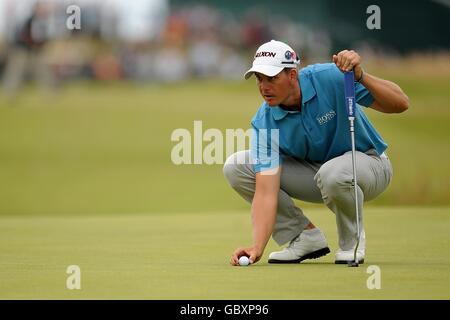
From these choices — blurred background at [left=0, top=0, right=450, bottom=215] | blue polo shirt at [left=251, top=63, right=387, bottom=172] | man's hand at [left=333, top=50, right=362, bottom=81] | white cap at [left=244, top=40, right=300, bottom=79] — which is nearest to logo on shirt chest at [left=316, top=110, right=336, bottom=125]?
blue polo shirt at [left=251, top=63, right=387, bottom=172]

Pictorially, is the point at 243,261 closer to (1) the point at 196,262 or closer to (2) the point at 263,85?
(1) the point at 196,262

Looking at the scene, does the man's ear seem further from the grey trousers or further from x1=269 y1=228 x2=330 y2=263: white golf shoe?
x1=269 y1=228 x2=330 y2=263: white golf shoe

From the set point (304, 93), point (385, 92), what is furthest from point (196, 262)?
point (385, 92)

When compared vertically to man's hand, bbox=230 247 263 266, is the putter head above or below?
below

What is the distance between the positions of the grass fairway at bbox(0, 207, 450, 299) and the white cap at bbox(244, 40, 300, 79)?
4.06ft

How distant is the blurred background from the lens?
19203mm

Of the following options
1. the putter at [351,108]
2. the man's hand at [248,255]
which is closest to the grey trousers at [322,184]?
the putter at [351,108]

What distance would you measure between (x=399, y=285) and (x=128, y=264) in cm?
196

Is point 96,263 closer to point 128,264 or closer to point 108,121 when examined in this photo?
point 128,264

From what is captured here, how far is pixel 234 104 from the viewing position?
3186cm

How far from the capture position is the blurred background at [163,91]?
756 inches

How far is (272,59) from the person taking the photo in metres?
7.52

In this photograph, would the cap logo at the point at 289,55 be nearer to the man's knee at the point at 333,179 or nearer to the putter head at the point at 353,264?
the man's knee at the point at 333,179

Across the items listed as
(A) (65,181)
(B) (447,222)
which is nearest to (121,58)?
(A) (65,181)
